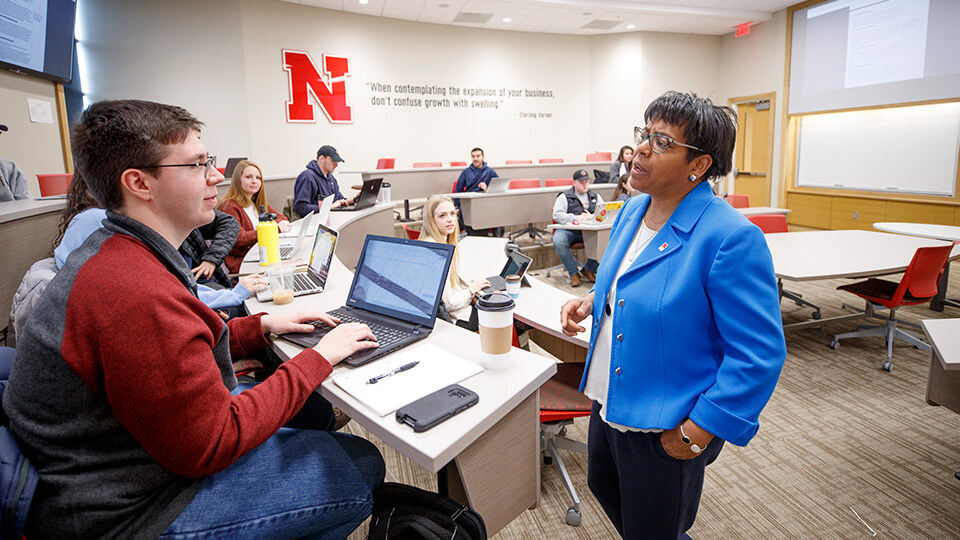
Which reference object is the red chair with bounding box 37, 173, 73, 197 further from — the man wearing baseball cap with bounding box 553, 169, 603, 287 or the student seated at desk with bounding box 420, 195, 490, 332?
the man wearing baseball cap with bounding box 553, 169, 603, 287

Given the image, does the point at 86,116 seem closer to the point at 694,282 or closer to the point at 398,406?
the point at 398,406

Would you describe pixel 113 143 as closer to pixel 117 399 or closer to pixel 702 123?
pixel 117 399

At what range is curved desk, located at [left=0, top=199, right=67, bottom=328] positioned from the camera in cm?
209

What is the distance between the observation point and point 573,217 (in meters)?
5.31

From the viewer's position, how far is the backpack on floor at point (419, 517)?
3.64 ft

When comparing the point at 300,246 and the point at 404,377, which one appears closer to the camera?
the point at 404,377

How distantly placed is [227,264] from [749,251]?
3.05 metres

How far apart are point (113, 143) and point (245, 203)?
300 cm

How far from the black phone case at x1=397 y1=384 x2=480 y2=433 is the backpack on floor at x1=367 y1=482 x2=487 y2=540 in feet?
0.85

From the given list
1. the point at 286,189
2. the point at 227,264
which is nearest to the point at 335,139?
the point at 286,189

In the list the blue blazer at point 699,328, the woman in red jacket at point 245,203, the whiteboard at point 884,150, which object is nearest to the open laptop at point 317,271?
the woman in red jacket at point 245,203

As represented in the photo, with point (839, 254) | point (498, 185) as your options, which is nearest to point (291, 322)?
point (839, 254)

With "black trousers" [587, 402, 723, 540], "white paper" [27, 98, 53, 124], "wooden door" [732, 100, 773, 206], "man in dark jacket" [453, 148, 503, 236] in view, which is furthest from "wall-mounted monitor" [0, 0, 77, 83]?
"wooden door" [732, 100, 773, 206]

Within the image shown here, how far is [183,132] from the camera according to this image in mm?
1072
